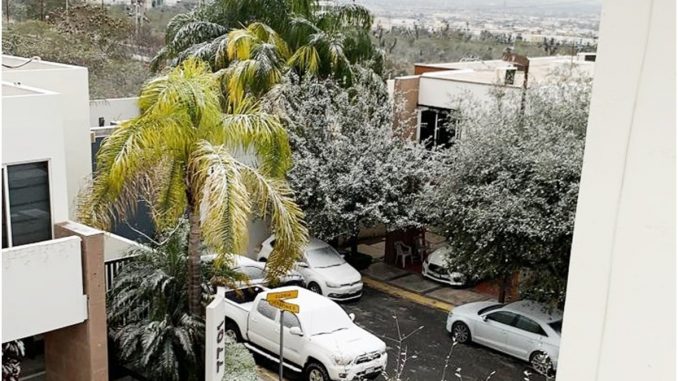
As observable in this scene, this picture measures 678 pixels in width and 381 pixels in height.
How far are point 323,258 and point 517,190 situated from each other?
455cm

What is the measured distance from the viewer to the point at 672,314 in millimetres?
1271

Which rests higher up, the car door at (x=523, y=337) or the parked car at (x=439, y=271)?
the car door at (x=523, y=337)

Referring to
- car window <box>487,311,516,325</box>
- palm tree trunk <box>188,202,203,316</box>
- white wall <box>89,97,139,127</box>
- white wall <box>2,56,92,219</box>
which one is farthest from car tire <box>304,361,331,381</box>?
white wall <box>89,97,139,127</box>

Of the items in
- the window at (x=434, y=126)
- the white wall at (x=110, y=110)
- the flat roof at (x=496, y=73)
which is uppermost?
the flat roof at (x=496, y=73)

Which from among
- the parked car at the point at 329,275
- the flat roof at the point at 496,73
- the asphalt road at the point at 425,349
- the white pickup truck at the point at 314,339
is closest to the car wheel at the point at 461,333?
the asphalt road at the point at 425,349

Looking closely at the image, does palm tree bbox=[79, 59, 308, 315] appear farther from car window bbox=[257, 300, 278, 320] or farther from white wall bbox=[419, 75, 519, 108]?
white wall bbox=[419, 75, 519, 108]

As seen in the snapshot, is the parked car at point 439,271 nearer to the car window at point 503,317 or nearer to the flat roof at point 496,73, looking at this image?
the car window at point 503,317

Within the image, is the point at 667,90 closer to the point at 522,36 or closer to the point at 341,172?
the point at 341,172

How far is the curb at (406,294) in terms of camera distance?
14.4 m

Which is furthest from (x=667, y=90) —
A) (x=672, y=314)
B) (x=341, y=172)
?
(x=341, y=172)

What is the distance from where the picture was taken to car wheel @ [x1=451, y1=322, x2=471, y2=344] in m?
12.4

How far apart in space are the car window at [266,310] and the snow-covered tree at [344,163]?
129 inches

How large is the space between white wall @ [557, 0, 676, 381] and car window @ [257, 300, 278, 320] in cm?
994

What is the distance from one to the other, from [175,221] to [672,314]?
9.12m
